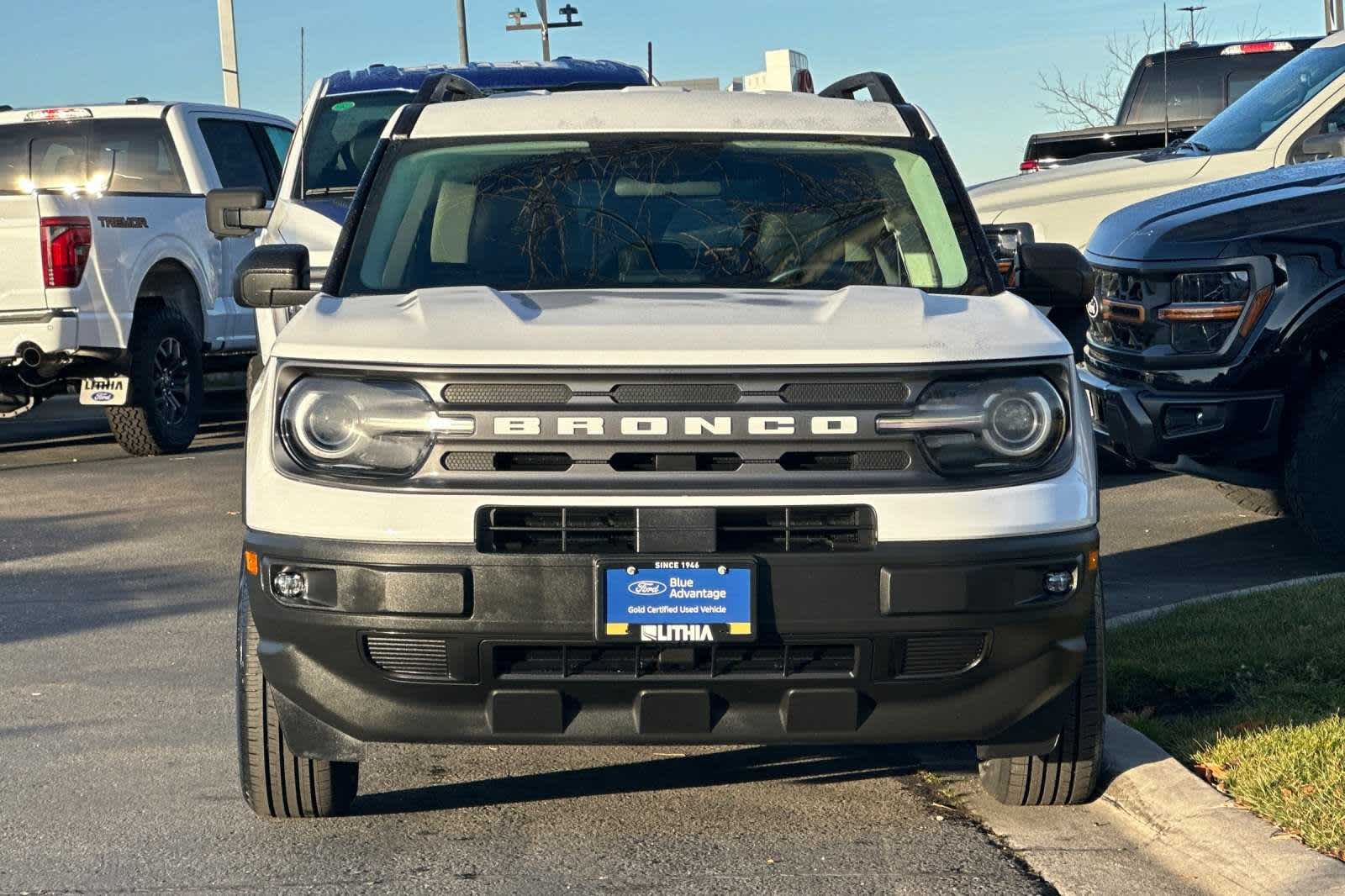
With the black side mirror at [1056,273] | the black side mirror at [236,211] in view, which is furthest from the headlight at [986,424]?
the black side mirror at [236,211]

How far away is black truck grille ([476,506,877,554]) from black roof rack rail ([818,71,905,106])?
2.16 meters

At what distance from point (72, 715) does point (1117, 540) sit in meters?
4.83

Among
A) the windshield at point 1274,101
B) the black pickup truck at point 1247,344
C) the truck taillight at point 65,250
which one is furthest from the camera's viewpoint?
the truck taillight at point 65,250

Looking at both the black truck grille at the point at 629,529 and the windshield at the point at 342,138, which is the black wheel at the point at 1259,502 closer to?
the windshield at the point at 342,138

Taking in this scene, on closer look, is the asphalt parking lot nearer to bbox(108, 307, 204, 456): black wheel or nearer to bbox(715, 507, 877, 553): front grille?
bbox(715, 507, 877, 553): front grille

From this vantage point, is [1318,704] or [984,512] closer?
[984,512]

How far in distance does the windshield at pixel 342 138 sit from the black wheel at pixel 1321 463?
5.79 m

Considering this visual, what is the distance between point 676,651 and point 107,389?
9.00 metres

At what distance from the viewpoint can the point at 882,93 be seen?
6.20 m

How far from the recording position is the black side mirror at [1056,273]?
545cm

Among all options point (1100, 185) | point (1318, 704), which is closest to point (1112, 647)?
point (1318, 704)

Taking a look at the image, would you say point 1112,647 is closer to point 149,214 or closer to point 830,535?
point 830,535

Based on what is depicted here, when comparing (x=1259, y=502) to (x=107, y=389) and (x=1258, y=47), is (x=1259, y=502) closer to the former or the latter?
(x=107, y=389)

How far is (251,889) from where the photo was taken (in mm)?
4355
